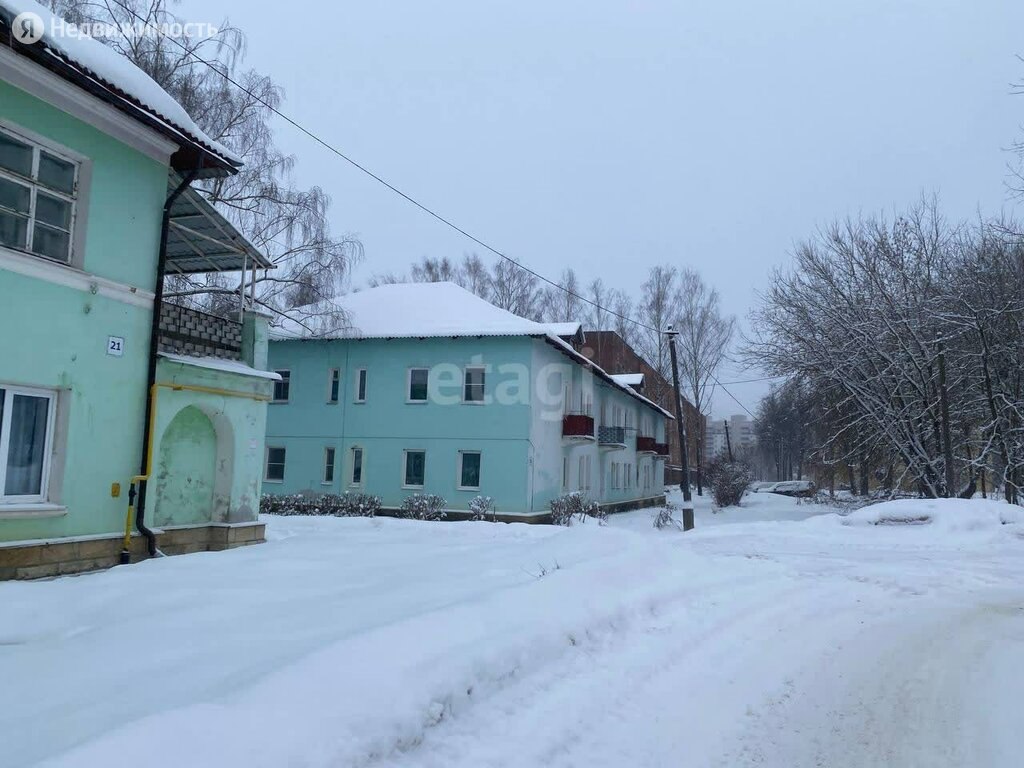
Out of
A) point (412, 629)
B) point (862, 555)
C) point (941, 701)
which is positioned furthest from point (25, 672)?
point (862, 555)

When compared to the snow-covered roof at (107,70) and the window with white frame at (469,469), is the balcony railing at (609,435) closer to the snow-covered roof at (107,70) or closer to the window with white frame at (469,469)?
the window with white frame at (469,469)

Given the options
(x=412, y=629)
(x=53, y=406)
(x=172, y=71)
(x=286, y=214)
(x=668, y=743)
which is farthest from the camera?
(x=286, y=214)

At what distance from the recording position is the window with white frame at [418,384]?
26.2m

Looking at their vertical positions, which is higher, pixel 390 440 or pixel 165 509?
pixel 390 440

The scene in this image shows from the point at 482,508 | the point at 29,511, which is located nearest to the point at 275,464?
the point at 482,508

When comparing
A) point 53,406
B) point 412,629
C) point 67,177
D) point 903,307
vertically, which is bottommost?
point 412,629

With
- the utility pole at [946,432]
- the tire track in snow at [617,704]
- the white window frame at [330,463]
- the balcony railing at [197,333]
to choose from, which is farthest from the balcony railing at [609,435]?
the tire track in snow at [617,704]

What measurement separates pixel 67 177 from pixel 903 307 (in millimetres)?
24924

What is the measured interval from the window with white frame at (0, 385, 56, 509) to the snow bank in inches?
714

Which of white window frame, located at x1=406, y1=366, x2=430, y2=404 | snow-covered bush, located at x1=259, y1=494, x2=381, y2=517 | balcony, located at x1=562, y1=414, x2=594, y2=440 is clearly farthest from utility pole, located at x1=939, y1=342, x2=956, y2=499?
snow-covered bush, located at x1=259, y1=494, x2=381, y2=517

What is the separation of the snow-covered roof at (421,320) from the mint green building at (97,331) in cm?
1281

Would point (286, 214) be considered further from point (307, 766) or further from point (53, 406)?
point (307, 766)

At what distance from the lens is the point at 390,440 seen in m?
26.1

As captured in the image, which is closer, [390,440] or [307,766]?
[307,766]
